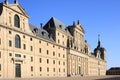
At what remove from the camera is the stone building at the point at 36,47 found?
167ft

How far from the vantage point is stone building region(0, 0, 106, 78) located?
167 feet

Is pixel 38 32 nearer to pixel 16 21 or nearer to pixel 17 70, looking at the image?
pixel 16 21

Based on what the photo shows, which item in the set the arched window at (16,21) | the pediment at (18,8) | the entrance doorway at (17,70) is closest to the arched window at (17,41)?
the arched window at (16,21)

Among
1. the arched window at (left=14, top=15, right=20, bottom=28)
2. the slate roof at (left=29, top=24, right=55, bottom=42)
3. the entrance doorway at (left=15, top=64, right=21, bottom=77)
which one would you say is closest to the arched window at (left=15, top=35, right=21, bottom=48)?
the arched window at (left=14, top=15, right=20, bottom=28)

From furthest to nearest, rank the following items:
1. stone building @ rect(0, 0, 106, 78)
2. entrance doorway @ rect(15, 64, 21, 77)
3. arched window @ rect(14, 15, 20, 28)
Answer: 1. arched window @ rect(14, 15, 20, 28)
2. entrance doorway @ rect(15, 64, 21, 77)
3. stone building @ rect(0, 0, 106, 78)

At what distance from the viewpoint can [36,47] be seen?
63.7 m

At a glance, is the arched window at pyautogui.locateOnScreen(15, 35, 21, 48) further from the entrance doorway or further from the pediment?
the pediment

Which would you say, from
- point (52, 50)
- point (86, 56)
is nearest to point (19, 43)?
point (52, 50)

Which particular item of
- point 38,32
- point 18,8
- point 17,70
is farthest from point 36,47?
point 18,8

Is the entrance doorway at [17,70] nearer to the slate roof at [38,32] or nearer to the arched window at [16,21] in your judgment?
the arched window at [16,21]

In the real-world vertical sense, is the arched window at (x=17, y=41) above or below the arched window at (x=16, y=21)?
below

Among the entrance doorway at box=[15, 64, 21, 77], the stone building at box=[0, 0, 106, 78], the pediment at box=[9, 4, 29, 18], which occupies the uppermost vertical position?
the pediment at box=[9, 4, 29, 18]

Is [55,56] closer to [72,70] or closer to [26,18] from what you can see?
[72,70]

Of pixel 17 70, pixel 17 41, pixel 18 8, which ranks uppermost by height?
pixel 18 8
